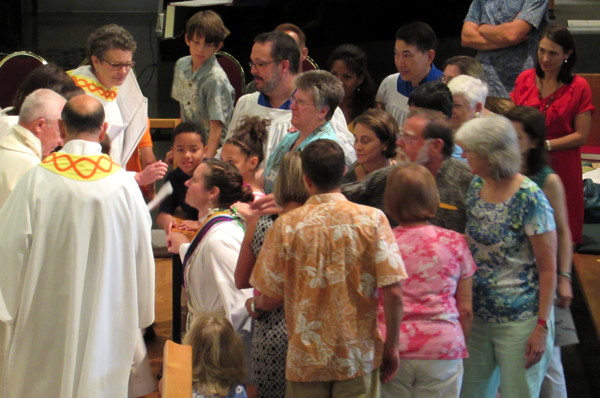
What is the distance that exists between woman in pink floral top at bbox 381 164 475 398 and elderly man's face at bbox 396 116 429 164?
1.33 feet

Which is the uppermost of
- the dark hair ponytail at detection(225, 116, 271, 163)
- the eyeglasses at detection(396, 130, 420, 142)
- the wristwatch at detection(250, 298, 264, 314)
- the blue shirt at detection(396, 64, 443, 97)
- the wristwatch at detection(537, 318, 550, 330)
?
the eyeglasses at detection(396, 130, 420, 142)

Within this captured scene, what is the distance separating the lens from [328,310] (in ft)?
9.91

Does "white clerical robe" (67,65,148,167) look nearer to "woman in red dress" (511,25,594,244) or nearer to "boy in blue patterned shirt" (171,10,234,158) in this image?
"boy in blue patterned shirt" (171,10,234,158)

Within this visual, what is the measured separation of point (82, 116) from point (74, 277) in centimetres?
62

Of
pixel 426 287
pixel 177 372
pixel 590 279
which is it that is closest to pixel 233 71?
pixel 590 279

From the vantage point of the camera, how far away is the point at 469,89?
4.30m

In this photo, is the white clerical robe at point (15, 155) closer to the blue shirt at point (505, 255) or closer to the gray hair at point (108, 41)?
the gray hair at point (108, 41)

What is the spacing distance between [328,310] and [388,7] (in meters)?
5.55

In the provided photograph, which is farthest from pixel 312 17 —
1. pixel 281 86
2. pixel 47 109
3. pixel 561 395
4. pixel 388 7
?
pixel 561 395

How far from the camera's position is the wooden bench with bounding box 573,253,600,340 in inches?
191

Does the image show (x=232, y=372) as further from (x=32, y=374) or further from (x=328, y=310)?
(x=32, y=374)

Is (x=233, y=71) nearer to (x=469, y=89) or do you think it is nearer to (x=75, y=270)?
(x=469, y=89)

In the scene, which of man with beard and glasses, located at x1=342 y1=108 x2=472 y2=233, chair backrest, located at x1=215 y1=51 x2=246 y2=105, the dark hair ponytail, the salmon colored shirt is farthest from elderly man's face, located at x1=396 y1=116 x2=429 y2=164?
chair backrest, located at x1=215 y1=51 x2=246 y2=105

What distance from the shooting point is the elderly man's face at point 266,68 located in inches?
186
